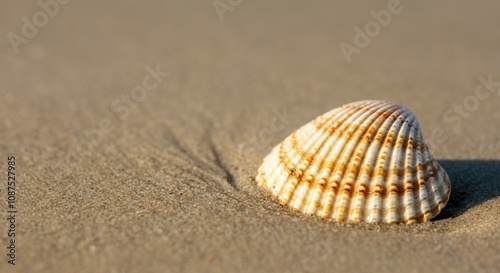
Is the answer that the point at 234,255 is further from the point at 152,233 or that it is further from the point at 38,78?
the point at 38,78

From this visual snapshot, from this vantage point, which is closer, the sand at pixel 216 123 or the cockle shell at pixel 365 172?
the sand at pixel 216 123

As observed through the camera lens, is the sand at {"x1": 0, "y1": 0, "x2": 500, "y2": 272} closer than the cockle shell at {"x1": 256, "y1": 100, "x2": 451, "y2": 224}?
Yes

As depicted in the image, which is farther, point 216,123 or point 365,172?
point 216,123

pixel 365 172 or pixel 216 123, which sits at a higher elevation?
pixel 216 123
